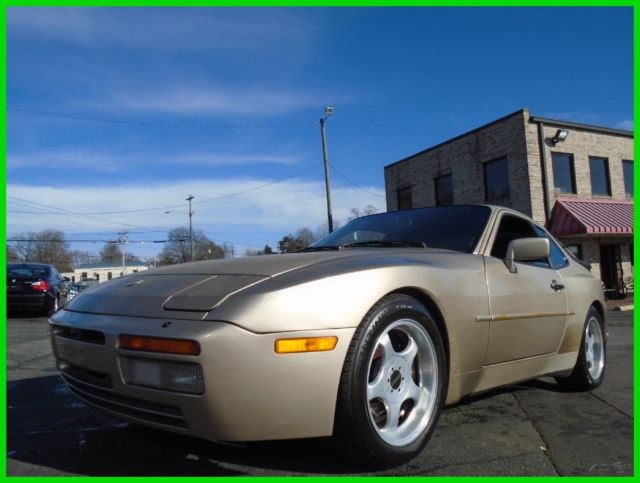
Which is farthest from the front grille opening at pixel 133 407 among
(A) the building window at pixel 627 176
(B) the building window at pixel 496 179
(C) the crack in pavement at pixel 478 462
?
(A) the building window at pixel 627 176

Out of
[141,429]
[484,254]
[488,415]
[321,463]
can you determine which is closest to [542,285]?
[484,254]

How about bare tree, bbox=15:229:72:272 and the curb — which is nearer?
the curb

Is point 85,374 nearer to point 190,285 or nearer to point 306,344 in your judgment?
point 190,285

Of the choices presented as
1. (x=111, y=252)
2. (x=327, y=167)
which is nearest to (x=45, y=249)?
(x=111, y=252)

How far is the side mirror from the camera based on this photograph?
3195 millimetres

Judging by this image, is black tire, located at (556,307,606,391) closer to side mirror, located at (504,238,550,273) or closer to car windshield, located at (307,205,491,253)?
side mirror, located at (504,238,550,273)

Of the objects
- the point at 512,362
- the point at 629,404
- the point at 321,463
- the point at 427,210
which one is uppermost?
the point at 427,210

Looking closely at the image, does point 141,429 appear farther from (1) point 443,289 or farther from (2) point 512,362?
(2) point 512,362

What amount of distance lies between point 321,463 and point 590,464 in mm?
1331

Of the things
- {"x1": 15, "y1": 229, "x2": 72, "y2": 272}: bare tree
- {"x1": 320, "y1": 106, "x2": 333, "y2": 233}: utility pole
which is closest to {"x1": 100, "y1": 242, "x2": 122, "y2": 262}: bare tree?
{"x1": 15, "y1": 229, "x2": 72, "y2": 272}: bare tree

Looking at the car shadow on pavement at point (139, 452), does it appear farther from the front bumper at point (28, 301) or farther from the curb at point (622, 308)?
the curb at point (622, 308)

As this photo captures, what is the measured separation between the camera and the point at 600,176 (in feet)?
58.9

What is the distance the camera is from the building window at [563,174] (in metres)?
16.7

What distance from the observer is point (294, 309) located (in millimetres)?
2127
